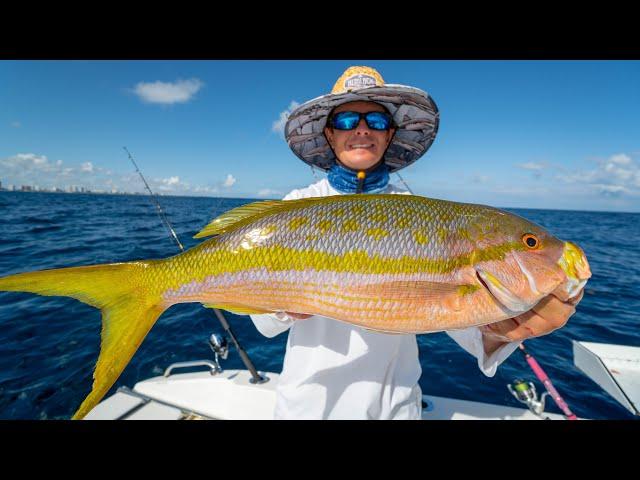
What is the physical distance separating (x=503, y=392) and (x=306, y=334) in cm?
556

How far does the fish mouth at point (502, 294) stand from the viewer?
1.88m

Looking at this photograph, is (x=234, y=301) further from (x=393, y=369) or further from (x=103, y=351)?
(x=393, y=369)

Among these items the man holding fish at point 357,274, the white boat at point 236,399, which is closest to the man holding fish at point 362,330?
the man holding fish at point 357,274

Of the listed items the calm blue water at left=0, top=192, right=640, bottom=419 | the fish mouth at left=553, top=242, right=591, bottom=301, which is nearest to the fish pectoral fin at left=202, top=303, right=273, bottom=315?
the fish mouth at left=553, top=242, right=591, bottom=301

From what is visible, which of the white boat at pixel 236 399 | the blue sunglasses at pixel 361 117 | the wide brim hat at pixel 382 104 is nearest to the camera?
the wide brim hat at pixel 382 104

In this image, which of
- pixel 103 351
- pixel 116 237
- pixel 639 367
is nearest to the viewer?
pixel 103 351

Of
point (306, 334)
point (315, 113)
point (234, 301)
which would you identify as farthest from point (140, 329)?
point (315, 113)

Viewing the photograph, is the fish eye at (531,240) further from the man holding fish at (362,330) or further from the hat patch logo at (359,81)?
the hat patch logo at (359,81)

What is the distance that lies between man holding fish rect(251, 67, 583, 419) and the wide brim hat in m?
0.01

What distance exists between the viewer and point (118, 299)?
2066 millimetres

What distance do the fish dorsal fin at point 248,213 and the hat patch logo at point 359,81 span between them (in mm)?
1555

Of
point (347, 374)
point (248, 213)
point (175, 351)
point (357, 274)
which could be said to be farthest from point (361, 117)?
point (175, 351)

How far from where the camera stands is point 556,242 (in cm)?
196

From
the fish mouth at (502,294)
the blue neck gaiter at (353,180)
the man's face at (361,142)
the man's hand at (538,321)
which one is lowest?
the man's hand at (538,321)
